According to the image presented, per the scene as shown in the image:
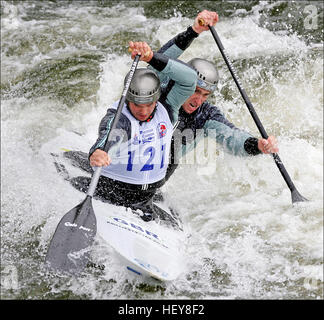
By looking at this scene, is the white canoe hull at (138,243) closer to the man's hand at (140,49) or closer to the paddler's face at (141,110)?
the paddler's face at (141,110)

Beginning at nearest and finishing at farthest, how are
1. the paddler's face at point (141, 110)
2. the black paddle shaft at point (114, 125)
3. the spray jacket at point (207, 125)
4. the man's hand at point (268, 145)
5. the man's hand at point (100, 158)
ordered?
the man's hand at point (100, 158)
the black paddle shaft at point (114, 125)
the paddler's face at point (141, 110)
the man's hand at point (268, 145)
the spray jacket at point (207, 125)

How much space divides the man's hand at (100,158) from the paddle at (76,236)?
7.2 inches

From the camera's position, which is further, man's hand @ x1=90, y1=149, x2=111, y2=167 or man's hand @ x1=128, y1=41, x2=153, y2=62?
man's hand @ x1=128, y1=41, x2=153, y2=62

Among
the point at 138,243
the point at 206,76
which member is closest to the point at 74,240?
the point at 138,243

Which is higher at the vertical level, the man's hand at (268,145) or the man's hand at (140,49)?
the man's hand at (140,49)

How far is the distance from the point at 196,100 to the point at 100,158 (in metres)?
1.25

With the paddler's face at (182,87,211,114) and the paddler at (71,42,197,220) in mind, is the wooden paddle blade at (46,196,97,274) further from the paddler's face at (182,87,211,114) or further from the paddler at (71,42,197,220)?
the paddler's face at (182,87,211,114)

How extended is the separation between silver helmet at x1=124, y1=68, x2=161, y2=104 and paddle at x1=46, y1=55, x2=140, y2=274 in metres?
0.06

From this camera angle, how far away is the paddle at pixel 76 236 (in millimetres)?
4047

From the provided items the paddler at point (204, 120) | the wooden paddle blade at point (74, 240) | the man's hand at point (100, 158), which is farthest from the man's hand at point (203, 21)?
the wooden paddle blade at point (74, 240)

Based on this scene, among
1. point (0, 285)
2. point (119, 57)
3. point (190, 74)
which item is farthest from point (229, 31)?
point (0, 285)

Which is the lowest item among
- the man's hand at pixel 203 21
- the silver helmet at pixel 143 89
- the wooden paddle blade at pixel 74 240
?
the wooden paddle blade at pixel 74 240

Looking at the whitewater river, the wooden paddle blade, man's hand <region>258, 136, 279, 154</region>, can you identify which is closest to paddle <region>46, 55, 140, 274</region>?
the wooden paddle blade

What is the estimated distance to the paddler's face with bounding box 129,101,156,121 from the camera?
4.08m
